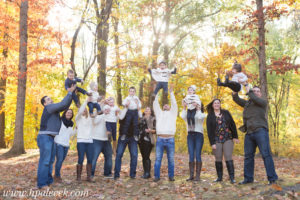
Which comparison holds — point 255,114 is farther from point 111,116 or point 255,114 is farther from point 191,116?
point 111,116

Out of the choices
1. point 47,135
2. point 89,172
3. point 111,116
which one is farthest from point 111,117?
point 47,135

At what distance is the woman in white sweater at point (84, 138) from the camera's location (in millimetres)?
7273

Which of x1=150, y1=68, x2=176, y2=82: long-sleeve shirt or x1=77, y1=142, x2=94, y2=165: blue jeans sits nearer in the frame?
x1=77, y1=142, x2=94, y2=165: blue jeans

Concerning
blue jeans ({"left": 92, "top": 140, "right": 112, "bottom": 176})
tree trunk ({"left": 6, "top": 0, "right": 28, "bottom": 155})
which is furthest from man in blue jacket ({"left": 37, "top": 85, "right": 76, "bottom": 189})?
tree trunk ({"left": 6, "top": 0, "right": 28, "bottom": 155})

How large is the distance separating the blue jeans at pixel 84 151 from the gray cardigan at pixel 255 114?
13.8 feet

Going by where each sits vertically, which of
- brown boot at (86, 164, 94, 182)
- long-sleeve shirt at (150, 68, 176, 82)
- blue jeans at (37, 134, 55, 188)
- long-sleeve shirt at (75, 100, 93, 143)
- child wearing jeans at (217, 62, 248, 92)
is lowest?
brown boot at (86, 164, 94, 182)

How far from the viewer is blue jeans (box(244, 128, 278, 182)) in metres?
5.97

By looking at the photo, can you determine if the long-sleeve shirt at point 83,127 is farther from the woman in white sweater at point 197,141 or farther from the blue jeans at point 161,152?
the woman in white sweater at point 197,141

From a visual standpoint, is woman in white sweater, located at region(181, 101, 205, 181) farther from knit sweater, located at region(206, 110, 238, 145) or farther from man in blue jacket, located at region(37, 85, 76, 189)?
man in blue jacket, located at region(37, 85, 76, 189)

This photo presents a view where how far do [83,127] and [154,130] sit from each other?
204 centimetres

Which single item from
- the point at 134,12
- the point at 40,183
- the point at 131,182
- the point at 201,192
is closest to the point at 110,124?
the point at 131,182

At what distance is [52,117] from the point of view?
666 cm

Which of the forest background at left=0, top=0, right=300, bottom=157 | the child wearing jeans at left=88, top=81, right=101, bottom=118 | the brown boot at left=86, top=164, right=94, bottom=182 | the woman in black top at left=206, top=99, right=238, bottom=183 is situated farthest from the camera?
the forest background at left=0, top=0, right=300, bottom=157

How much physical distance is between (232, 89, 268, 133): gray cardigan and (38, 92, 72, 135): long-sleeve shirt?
4.41m
